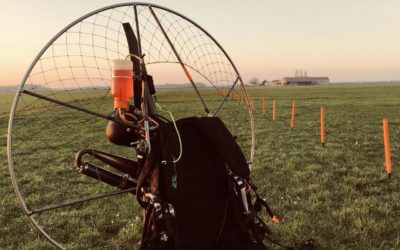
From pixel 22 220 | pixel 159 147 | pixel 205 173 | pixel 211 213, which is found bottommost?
pixel 22 220

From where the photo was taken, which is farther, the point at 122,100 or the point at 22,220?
the point at 22,220

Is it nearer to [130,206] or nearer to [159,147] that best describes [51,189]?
[130,206]

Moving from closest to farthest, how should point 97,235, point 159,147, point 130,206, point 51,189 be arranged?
1. point 159,147
2. point 97,235
3. point 130,206
4. point 51,189

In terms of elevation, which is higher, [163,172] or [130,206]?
[163,172]

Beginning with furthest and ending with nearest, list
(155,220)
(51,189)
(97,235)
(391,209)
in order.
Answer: (51,189)
(391,209)
(97,235)
(155,220)

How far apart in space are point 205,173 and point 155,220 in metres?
0.68

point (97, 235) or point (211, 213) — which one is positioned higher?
point (211, 213)

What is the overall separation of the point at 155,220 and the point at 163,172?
413mm

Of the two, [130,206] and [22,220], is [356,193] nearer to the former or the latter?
[130,206]

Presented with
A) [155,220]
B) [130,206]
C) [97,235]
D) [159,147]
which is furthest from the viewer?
[130,206]

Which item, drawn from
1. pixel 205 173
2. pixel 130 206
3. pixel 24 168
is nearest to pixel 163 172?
pixel 205 173

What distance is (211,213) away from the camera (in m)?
3.78

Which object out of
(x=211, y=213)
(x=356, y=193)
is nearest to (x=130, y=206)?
(x=211, y=213)

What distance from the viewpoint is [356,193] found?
7.25 m
